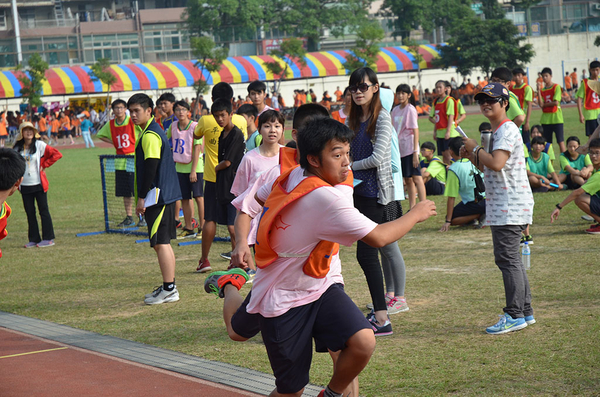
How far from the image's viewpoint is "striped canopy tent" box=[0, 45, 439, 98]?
50.3 metres

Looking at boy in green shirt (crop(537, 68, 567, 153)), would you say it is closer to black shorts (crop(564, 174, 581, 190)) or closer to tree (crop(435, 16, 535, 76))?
black shorts (crop(564, 174, 581, 190))

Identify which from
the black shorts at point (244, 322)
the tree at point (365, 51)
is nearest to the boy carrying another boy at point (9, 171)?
the black shorts at point (244, 322)

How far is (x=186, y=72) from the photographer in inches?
2202

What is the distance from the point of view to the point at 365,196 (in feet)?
19.7

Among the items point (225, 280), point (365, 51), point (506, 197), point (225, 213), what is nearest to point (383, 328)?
point (506, 197)

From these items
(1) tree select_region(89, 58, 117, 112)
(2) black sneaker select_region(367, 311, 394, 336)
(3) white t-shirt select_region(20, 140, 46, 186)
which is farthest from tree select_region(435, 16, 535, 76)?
(2) black sneaker select_region(367, 311, 394, 336)

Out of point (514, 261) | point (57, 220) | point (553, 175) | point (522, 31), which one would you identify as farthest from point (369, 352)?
point (522, 31)

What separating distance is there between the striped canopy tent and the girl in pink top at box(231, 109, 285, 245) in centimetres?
4603

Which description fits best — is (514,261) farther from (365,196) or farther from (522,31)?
(522,31)

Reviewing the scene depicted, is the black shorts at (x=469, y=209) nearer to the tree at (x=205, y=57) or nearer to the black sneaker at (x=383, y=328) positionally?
the black sneaker at (x=383, y=328)

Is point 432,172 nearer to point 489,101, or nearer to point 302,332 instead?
point 489,101

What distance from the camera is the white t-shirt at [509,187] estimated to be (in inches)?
221

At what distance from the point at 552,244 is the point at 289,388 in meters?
6.10

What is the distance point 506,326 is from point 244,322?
2546mm
